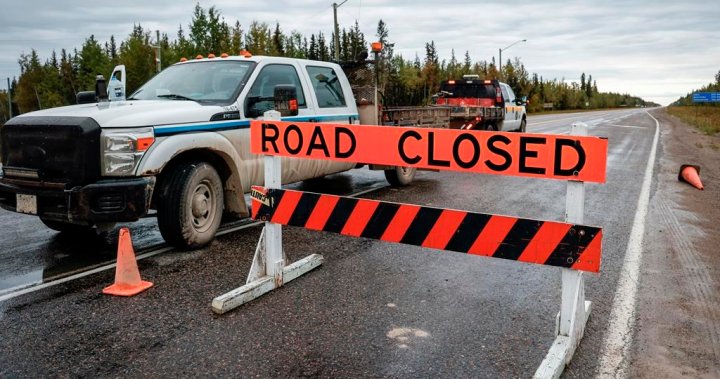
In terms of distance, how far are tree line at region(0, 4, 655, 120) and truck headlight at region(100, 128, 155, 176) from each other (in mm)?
29213

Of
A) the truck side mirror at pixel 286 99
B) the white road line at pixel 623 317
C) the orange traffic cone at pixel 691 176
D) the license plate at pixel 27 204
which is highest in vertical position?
the truck side mirror at pixel 286 99

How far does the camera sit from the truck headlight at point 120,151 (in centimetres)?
541

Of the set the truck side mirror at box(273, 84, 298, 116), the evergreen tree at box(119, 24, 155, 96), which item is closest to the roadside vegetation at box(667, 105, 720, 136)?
the truck side mirror at box(273, 84, 298, 116)

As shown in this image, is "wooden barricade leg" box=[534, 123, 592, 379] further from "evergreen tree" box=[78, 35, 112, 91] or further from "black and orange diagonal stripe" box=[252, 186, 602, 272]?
"evergreen tree" box=[78, 35, 112, 91]

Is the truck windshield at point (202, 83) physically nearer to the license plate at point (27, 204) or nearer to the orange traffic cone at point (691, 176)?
the license plate at point (27, 204)

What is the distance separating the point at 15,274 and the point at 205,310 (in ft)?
6.81

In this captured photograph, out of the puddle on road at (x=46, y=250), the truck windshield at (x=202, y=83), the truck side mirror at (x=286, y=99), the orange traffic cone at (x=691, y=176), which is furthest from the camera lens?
the orange traffic cone at (x=691, y=176)

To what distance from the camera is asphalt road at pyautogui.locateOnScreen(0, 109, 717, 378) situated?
3.60m

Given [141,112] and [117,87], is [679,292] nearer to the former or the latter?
[141,112]

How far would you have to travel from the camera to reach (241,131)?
659cm

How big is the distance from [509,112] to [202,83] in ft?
49.8

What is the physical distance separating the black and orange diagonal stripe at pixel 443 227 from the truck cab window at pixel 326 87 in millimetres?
3514

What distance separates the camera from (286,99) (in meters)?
6.40

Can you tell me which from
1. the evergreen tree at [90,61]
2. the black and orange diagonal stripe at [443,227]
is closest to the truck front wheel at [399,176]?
the black and orange diagonal stripe at [443,227]
